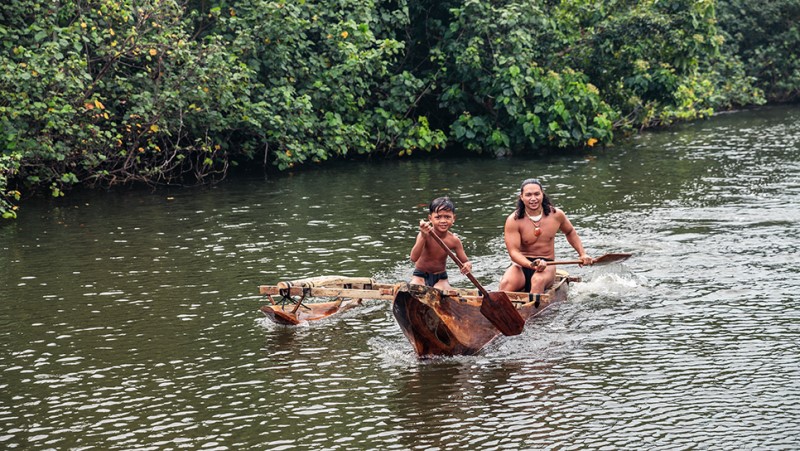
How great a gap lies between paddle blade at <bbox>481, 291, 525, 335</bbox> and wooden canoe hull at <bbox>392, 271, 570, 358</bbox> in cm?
10

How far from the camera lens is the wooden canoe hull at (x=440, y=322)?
859cm

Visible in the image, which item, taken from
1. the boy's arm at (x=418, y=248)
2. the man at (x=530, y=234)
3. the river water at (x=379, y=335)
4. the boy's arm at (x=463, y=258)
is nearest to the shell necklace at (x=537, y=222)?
the man at (x=530, y=234)

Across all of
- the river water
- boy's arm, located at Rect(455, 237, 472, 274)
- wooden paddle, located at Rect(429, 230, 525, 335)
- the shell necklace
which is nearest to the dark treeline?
the river water

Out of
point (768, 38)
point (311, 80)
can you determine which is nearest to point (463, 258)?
point (311, 80)

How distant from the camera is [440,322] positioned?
863 centimetres

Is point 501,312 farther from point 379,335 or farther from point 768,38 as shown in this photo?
point 768,38

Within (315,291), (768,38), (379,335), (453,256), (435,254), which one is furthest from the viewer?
(768,38)

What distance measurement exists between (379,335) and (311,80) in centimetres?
1206

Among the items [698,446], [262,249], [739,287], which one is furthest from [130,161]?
[698,446]

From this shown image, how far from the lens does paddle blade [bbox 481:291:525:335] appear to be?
28.9ft

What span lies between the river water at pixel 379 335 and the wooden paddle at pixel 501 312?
250mm

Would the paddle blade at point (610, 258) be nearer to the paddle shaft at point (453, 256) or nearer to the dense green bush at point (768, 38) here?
the paddle shaft at point (453, 256)

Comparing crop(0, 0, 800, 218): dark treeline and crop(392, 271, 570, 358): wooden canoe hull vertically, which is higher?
crop(0, 0, 800, 218): dark treeline

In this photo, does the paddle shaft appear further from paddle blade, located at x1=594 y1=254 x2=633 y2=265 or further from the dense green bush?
the dense green bush
